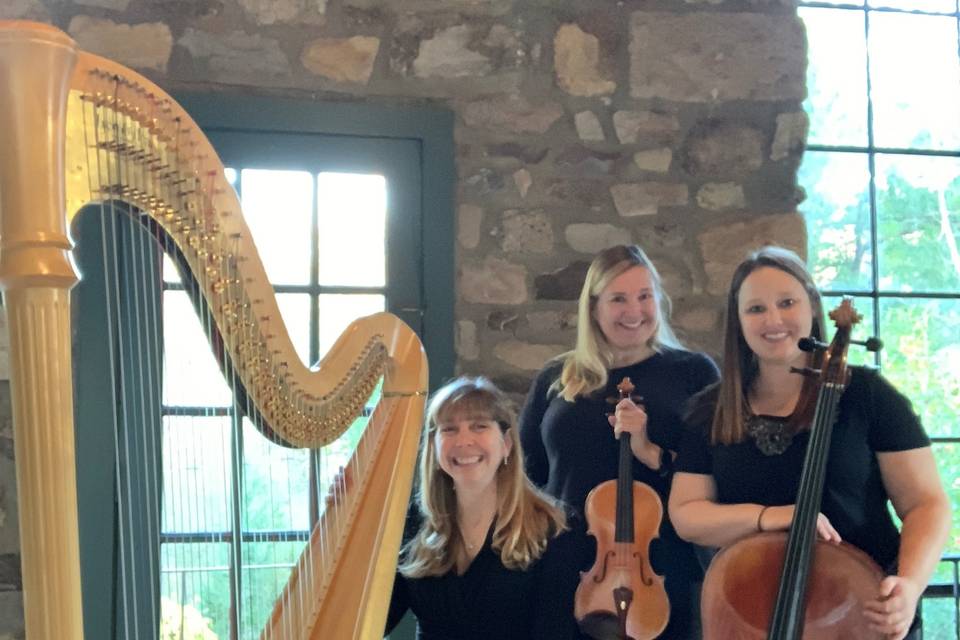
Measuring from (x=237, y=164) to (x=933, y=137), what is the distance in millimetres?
2241

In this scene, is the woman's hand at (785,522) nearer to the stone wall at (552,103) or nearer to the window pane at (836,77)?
the stone wall at (552,103)

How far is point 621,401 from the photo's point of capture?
6.80 feet

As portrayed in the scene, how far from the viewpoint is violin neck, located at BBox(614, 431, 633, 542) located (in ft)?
6.43

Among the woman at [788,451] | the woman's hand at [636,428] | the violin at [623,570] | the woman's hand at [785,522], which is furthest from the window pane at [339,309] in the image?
the woman's hand at [785,522]

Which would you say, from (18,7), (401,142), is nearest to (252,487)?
(401,142)

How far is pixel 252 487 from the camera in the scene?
2414 mm

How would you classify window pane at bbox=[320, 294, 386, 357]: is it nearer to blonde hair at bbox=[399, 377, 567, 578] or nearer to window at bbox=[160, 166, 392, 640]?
window at bbox=[160, 166, 392, 640]

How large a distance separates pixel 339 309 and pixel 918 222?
6.24 feet

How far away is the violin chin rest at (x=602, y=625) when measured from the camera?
1.92 meters

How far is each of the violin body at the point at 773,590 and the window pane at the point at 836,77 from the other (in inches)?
76.5

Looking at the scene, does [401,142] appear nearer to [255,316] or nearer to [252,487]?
[252,487]

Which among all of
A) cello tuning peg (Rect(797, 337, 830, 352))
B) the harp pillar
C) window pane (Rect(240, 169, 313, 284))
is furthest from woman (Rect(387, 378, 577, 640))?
the harp pillar

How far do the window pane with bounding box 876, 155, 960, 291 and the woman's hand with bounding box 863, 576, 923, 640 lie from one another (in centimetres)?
182

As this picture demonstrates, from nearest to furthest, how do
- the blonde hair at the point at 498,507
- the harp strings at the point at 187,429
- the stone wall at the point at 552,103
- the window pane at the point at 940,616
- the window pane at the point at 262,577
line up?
the harp strings at the point at 187,429
the blonde hair at the point at 498,507
the window pane at the point at 262,577
the stone wall at the point at 552,103
the window pane at the point at 940,616
